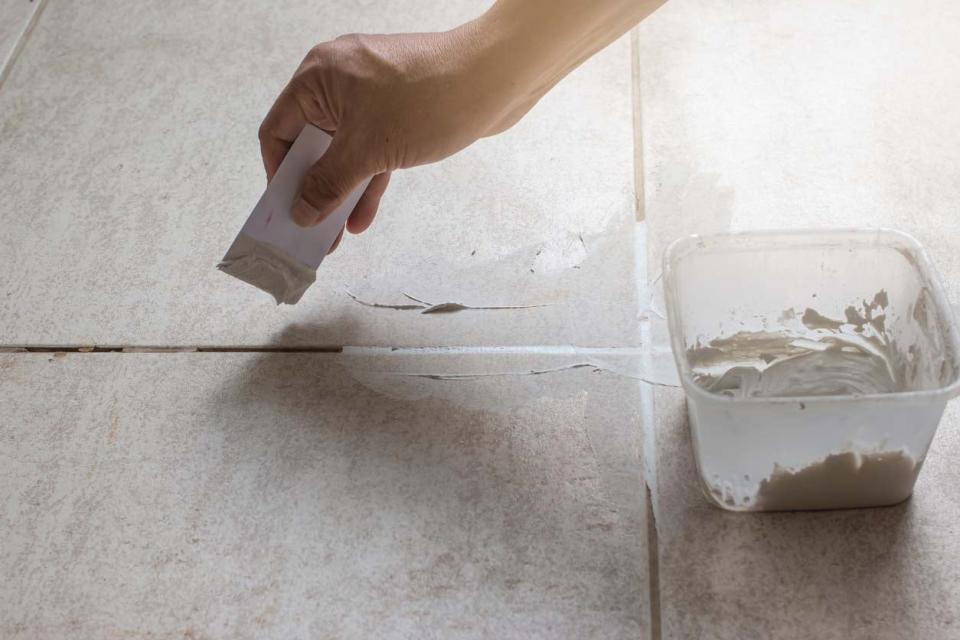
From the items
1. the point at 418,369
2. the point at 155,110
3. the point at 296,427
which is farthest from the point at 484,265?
the point at 155,110

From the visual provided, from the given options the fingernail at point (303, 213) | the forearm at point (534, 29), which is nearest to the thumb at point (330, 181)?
the fingernail at point (303, 213)

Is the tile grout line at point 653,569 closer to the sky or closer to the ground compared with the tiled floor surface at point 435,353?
closer to the ground

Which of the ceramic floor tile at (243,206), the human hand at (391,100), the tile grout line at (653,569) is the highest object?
the human hand at (391,100)

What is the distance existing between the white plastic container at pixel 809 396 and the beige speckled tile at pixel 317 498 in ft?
0.44

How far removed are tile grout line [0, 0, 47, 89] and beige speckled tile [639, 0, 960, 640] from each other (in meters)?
1.09

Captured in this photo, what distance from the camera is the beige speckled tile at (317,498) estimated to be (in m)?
0.90

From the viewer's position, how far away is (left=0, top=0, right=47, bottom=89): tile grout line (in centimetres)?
156

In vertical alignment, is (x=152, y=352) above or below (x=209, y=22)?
below

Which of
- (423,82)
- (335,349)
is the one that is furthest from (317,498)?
(423,82)

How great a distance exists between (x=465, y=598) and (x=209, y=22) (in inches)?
46.4

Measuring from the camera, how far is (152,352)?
1.15 m

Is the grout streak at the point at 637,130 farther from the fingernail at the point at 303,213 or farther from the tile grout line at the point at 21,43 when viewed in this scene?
the tile grout line at the point at 21,43

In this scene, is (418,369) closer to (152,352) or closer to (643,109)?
(152,352)

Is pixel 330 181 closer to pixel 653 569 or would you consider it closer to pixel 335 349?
pixel 335 349
